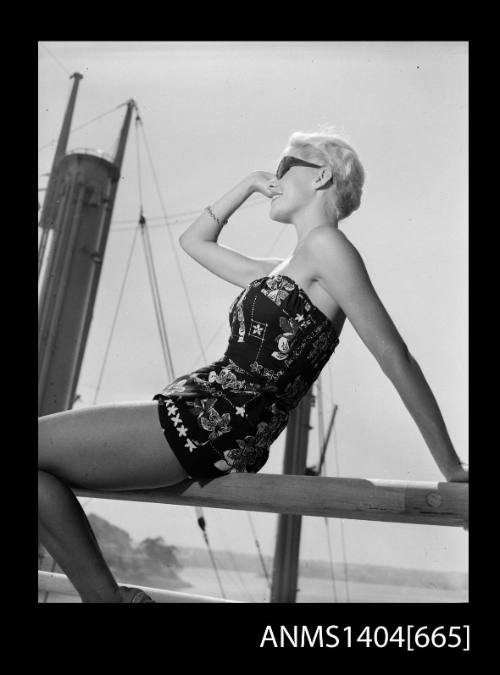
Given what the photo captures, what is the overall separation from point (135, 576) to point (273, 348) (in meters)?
26.9

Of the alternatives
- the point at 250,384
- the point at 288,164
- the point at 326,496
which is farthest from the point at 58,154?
the point at 326,496

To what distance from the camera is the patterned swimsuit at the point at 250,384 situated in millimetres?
1544

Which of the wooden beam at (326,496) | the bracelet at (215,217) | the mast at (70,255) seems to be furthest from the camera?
the mast at (70,255)

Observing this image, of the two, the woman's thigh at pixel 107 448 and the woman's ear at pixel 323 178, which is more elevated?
the woman's ear at pixel 323 178

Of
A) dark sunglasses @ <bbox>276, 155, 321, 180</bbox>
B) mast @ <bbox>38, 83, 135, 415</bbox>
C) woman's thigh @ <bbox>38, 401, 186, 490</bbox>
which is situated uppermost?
mast @ <bbox>38, 83, 135, 415</bbox>

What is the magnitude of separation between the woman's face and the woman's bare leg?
67 cm

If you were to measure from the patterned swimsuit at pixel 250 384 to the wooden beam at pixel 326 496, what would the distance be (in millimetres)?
63

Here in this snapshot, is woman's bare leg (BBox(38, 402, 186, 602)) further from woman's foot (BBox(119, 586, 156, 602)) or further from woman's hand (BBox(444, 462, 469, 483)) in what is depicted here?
woman's hand (BBox(444, 462, 469, 483))

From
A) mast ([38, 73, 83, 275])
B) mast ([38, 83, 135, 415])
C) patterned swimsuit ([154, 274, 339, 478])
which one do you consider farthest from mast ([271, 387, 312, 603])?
patterned swimsuit ([154, 274, 339, 478])

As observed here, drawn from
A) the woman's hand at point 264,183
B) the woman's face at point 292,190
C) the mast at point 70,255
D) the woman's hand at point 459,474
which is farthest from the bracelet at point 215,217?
the mast at point 70,255

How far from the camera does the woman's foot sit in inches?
57.5

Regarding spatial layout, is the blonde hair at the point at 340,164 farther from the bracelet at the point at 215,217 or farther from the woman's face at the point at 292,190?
the bracelet at the point at 215,217
